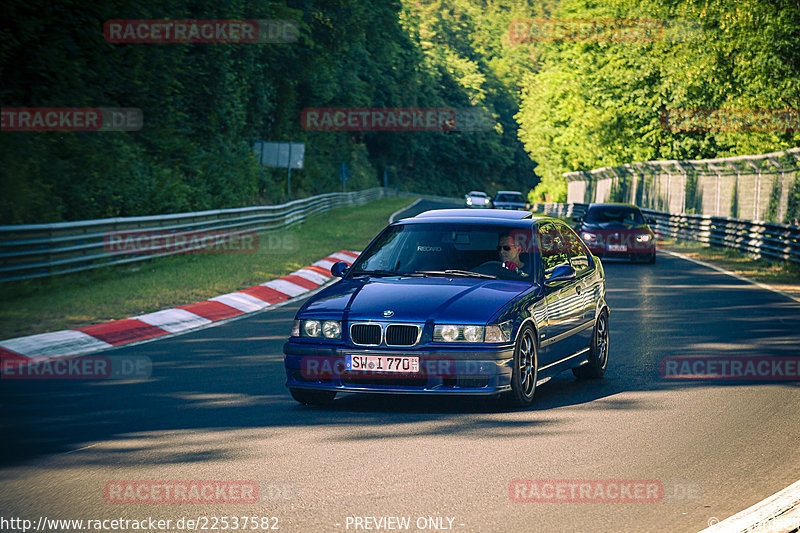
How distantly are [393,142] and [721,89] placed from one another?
58.9 meters

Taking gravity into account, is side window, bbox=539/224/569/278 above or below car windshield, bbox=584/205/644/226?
above

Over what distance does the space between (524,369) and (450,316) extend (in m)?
0.87

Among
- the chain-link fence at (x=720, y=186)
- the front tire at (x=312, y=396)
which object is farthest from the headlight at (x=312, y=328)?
the chain-link fence at (x=720, y=186)

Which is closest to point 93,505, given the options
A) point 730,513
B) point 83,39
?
point 730,513

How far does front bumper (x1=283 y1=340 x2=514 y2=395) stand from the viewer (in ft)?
26.6

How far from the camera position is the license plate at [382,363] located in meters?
8.10

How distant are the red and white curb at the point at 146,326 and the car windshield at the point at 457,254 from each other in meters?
4.15

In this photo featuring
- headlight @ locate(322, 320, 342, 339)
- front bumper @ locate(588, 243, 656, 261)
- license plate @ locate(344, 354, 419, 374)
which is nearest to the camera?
license plate @ locate(344, 354, 419, 374)

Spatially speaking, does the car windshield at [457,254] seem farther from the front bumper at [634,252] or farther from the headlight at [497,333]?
the front bumper at [634,252]

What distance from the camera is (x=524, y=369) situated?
8.60 m

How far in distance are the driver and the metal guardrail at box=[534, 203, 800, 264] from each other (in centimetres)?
1672

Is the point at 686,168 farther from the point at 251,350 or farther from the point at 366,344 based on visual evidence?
the point at 366,344

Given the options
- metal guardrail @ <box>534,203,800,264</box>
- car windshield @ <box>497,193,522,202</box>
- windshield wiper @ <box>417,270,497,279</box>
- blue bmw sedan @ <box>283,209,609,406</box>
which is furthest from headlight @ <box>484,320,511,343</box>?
car windshield @ <box>497,193,522,202</box>

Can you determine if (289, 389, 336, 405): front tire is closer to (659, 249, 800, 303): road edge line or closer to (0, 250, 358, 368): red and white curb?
(0, 250, 358, 368): red and white curb
